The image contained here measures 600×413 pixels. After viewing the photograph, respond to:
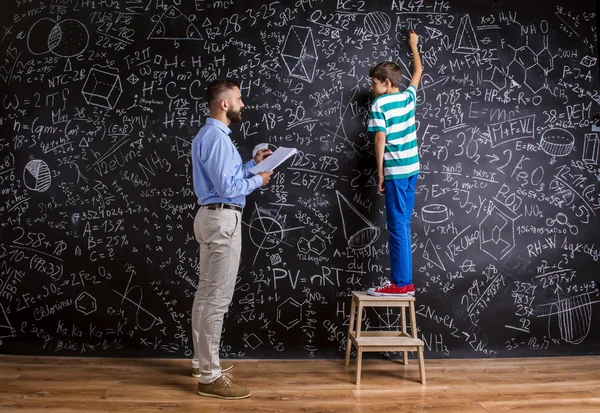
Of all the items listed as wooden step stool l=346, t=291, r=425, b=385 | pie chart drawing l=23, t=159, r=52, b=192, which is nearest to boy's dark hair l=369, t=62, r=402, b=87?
wooden step stool l=346, t=291, r=425, b=385

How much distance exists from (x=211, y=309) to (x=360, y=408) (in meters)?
1.01

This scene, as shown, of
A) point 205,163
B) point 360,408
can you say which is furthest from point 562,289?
point 205,163

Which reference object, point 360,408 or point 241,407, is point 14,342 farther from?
point 360,408

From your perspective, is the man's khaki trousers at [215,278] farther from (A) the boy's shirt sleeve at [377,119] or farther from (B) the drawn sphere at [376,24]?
(B) the drawn sphere at [376,24]

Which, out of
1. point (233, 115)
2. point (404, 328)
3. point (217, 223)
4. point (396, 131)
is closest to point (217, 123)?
point (233, 115)

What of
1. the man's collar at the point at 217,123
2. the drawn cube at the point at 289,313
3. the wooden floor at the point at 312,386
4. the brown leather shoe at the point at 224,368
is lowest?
the wooden floor at the point at 312,386

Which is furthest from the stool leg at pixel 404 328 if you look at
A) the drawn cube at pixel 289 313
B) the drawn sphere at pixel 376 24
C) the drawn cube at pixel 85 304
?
the drawn cube at pixel 85 304

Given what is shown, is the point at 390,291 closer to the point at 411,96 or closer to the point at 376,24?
the point at 411,96

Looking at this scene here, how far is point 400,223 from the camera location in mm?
3316

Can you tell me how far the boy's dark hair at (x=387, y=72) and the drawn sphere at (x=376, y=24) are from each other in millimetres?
440

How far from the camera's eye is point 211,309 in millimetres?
2812

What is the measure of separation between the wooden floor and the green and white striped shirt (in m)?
1.41

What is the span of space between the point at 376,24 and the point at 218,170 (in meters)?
1.92

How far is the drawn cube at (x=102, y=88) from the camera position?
372cm
